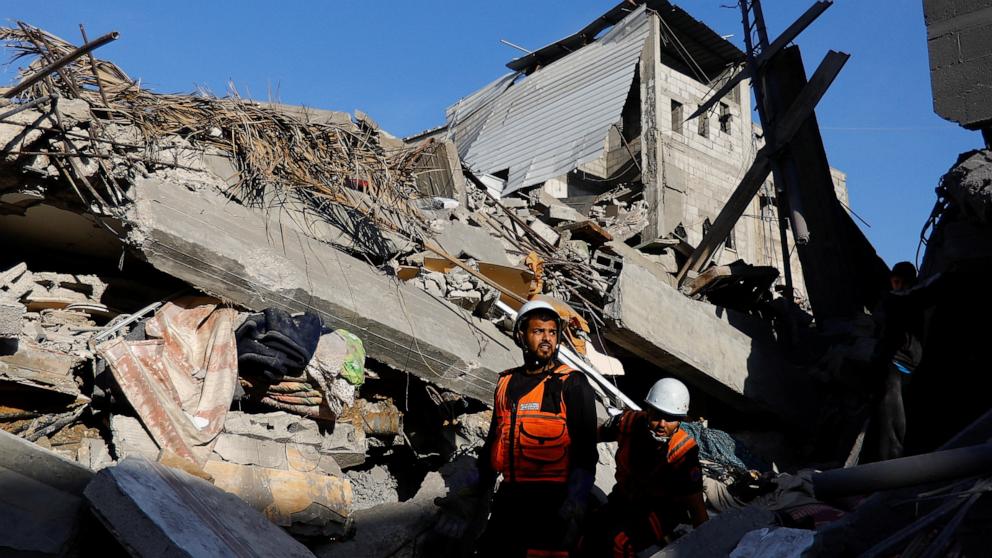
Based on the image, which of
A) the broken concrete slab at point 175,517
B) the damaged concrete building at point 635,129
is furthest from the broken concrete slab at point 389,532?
→ the damaged concrete building at point 635,129

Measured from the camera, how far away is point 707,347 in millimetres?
7516

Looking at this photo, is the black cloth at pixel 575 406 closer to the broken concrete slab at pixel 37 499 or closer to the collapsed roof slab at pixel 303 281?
the collapsed roof slab at pixel 303 281

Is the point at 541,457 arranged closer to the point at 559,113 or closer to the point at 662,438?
the point at 662,438

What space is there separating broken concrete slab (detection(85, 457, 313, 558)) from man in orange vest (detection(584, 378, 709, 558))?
60.8 inches

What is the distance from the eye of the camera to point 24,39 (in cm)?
490

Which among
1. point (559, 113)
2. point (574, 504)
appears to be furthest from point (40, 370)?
point (559, 113)

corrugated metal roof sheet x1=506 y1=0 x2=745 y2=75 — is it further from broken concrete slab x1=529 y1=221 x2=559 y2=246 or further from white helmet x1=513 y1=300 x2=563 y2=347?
white helmet x1=513 y1=300 x2=563 y2=347

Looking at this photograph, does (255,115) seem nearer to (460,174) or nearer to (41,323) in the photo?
(41,323)

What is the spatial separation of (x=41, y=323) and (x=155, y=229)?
0.92 meters

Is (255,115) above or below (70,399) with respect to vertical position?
above

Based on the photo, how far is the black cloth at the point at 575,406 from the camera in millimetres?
3773

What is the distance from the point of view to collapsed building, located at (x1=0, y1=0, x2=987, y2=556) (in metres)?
3.93

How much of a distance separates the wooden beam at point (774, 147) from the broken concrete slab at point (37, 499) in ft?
23.2

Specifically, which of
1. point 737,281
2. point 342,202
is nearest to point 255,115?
point 342,202
